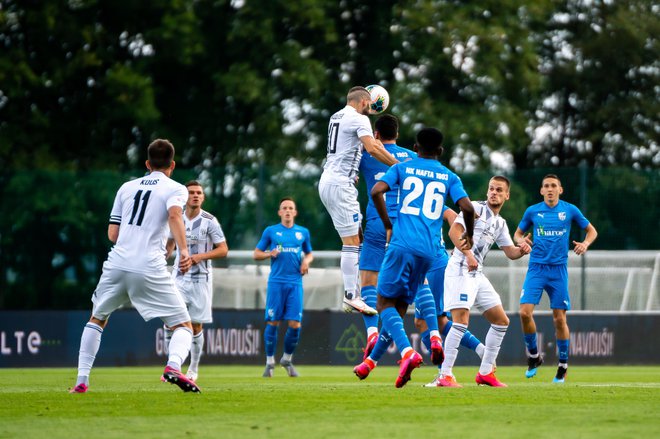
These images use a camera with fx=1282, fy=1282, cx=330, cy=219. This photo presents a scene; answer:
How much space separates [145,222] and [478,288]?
400 centimetres

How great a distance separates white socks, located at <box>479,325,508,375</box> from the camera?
13.0 m

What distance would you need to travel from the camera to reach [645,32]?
39.2 m

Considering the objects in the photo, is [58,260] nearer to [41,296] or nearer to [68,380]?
[41,296]

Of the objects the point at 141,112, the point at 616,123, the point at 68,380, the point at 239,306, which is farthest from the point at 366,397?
the point at 616,123

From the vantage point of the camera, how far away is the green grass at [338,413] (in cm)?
812

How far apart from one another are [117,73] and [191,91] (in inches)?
117

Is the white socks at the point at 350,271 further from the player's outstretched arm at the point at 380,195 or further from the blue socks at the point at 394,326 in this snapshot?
the player's outstretched arm at the point at 380,195

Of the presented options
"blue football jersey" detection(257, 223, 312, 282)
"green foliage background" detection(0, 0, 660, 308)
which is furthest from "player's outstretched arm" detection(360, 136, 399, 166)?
"green foliage background" detection(0, 0, 660, 308)

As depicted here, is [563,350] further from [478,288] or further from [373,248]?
[373,248]

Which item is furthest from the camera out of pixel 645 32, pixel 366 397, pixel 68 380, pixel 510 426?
pixel 645 32

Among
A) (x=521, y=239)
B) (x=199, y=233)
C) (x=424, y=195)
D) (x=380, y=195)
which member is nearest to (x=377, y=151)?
(x=380, y=195)

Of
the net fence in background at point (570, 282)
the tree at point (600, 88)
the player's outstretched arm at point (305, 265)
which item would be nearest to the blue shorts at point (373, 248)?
the player's outstretched arm at point (305, 265)

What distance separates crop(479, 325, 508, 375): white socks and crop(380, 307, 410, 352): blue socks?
1754 millimetres

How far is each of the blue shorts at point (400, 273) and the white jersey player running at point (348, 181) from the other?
1201 mm
